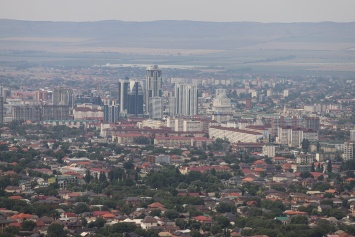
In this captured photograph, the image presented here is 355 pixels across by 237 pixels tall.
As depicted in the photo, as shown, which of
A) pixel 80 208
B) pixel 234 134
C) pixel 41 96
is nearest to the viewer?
pixel 80 208

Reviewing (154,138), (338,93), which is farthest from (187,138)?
(338,93)

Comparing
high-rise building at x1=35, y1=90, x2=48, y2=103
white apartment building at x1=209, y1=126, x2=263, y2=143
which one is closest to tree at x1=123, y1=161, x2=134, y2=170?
white apartment building at x1=209, y1=126, x2=263, y2=143

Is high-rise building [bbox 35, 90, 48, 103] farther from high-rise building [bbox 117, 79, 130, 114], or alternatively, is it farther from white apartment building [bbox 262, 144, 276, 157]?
white apartment building [bbox 262, 144, 276, 157]

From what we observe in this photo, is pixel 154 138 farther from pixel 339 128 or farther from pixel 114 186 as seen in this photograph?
pixel 114 186

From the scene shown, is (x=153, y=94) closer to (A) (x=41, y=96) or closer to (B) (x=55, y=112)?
(B) (x=55, y=112)

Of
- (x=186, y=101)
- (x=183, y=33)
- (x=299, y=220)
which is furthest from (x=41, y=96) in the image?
(x=183, y=33)

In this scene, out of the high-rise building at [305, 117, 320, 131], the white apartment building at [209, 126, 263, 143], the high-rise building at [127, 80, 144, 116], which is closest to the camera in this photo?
the white apartment building at [209, 126, 263, 143]
